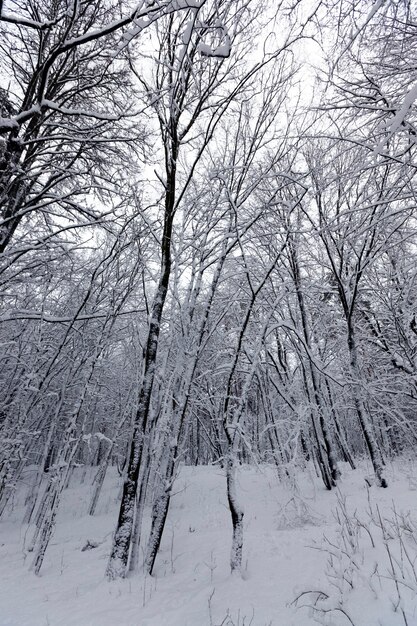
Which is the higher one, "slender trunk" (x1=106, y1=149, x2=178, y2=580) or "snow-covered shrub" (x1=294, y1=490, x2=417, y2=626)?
"slender trunk" (x1=106, y1=149, x2=178, y2=580)

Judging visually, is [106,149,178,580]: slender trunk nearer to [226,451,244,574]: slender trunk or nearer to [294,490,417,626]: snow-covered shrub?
[226,451,244,574]: slender trunk

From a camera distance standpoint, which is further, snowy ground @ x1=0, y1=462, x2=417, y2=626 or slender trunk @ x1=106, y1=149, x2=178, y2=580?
slender trunk @ x1=106, y1=149, x2=178, y2=580

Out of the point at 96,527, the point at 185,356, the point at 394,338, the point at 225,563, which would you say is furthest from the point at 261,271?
the point at 96,527

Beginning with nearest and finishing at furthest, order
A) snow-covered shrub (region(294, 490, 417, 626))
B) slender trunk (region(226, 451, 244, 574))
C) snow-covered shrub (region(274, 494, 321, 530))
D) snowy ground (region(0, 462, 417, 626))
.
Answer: snow-covered shrub (region(294, 490, 417, 626)) → snowy ground (region(0, 462, 417, 626)) → slender trunk (region(226, 451, 244, 574)) → snow-covered shrub (region(274, 494, 321, 530))

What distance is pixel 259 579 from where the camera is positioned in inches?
147

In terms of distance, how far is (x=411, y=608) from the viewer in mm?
2219

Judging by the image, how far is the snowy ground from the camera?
262 cm

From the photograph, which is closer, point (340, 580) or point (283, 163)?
point (340, 580)

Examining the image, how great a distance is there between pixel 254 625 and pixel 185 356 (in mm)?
3873

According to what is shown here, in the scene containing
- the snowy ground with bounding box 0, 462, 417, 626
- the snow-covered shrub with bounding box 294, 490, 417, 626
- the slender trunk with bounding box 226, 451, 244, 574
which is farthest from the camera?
the slender trunk with bounding box 226, 451, 244, 574

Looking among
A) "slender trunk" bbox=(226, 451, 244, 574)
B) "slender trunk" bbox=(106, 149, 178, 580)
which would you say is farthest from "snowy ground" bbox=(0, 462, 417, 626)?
"slender trunk" bbox=(106, 149, 178, 580)

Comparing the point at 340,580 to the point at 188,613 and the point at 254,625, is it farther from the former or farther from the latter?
the point at 188,613

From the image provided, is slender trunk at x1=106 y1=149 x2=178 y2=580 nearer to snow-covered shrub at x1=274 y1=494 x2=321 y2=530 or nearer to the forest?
the forest

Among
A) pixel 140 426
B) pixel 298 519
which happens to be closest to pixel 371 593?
pixel 140 426
